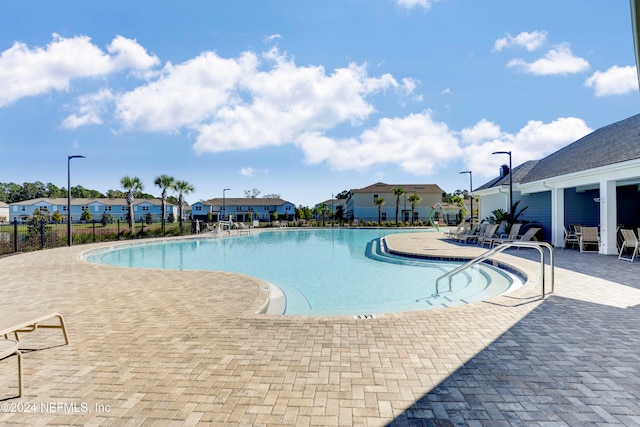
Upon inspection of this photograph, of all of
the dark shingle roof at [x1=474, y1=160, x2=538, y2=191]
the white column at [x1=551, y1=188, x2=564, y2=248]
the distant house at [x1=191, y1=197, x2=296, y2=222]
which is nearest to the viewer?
the white column at [x1=551, y1=188, x2=564, y2=248]

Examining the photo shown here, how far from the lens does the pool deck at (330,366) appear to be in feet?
7.65

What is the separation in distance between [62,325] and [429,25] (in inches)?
497

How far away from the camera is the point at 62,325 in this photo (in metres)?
3.58

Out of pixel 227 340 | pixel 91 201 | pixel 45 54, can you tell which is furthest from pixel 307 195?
pixel 227 340

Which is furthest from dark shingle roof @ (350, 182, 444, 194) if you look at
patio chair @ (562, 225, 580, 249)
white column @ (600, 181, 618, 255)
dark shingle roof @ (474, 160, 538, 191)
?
white column @ (600, 181, 618, 255)

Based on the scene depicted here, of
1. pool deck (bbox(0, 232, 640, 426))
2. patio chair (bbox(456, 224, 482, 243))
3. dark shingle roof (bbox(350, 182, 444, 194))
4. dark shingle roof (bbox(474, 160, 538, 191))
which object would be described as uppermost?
dark shingle roof (bbox(350, 182, 444, 194))

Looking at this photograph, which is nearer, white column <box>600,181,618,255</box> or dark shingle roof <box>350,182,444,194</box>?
white column <box>600,181,618,255</box>

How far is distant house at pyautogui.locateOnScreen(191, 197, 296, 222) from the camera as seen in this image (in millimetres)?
57938

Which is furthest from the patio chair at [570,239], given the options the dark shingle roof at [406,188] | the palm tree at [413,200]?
the dark shingle roof at [406,188]

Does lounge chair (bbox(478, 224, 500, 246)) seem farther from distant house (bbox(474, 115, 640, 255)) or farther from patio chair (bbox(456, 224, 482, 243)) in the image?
distant house (bbox(474, 115, 640, 255))

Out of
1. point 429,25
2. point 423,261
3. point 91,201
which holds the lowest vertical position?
point 423,261

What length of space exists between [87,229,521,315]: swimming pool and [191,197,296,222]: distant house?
42.2 meters

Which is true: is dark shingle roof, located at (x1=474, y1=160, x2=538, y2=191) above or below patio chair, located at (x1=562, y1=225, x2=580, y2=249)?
above

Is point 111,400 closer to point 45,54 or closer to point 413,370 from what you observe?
point 413,370
